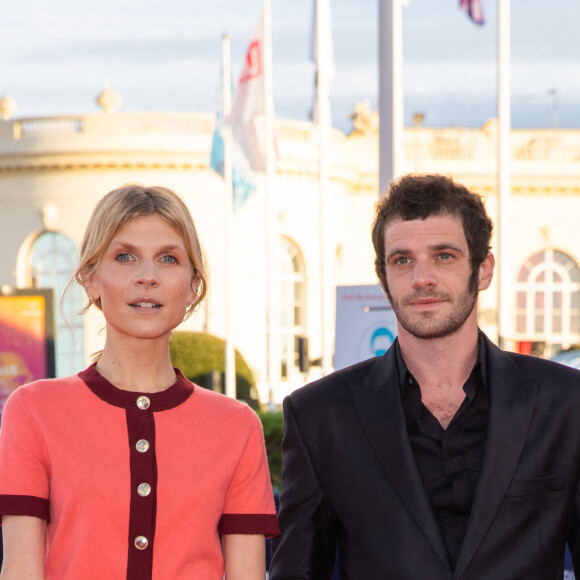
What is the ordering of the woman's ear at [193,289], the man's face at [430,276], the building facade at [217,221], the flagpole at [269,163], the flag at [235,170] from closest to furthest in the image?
the woman's ear at [193,289], the man's face at [430,276], the flagpole at [269,163], the flag at [235,170], the building facade at [217,221]

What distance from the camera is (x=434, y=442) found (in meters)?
3.22

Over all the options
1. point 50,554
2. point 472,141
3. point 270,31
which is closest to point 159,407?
point 50,554

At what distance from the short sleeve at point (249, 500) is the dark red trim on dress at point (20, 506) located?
0.45 meters

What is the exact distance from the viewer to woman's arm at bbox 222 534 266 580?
105 inches

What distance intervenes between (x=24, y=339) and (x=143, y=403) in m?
7.55

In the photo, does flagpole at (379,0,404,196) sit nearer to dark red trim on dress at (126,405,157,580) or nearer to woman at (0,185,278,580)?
woman at (0,185,278,580)

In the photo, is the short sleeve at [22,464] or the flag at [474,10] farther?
the flag at [474,10]

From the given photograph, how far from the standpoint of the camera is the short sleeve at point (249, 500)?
269cm

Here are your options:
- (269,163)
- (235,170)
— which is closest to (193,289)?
(235,170)

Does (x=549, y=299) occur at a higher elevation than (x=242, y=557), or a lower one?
lower

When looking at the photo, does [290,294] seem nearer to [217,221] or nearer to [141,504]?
[217,221]

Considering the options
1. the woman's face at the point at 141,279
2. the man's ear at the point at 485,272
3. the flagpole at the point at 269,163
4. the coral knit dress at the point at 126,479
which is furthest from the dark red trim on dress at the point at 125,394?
the flagpole at the point at 269,163

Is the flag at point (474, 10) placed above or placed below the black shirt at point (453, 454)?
above

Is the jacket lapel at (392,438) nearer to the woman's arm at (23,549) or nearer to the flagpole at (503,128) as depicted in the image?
the woman's arm at (23,549)
